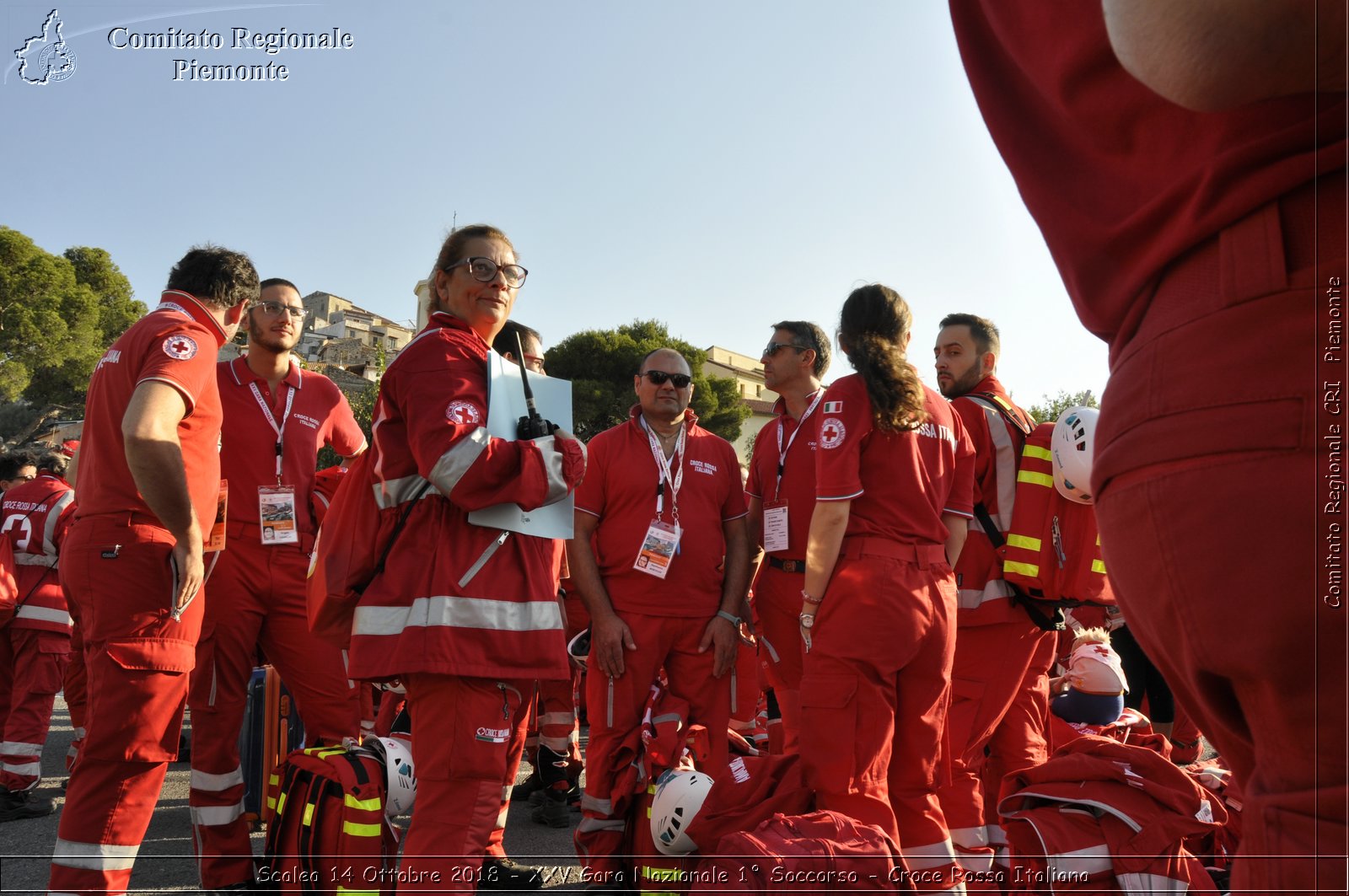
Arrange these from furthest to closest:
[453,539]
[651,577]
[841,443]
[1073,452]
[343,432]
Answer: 1. [343,432]
2. [651,577]
3. [1073,452]
4. [841,443]
5. [453,539]

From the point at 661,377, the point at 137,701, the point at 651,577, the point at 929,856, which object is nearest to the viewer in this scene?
the point at 137,701

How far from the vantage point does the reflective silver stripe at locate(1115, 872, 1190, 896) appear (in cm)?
282

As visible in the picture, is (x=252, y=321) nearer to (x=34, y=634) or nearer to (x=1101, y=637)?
(x=34, y=634)

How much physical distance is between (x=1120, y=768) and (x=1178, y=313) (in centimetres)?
236

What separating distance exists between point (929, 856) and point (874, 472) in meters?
1.55

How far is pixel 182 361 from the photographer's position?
12.1 feet

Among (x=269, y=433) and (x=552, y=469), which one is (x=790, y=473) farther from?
(x=269, y=433)

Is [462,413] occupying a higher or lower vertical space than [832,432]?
lower

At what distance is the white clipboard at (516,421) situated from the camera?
318cm

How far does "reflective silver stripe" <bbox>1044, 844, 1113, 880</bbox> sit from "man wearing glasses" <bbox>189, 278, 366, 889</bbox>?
318cm

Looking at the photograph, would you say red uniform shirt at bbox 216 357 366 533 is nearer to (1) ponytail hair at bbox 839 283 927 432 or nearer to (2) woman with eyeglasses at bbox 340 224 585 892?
(2) woman with eyeglasses at bbox 340 224 585 892

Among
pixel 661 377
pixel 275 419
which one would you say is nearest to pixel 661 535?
pixel 661 377

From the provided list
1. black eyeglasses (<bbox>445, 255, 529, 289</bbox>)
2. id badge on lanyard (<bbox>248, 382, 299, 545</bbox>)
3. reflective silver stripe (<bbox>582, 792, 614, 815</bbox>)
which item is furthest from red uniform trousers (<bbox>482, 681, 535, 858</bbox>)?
id badge on lanyard (<bbox>248, 382, 299, 545</bbox>)

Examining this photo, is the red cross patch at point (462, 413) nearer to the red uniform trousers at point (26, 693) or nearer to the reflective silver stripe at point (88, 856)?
the reflective silver stripe at point (88, 856)
